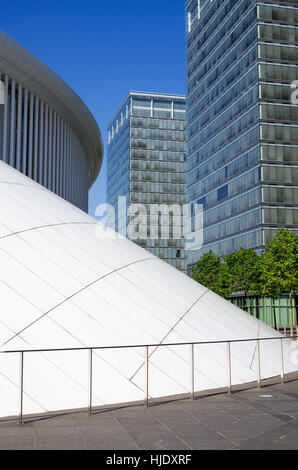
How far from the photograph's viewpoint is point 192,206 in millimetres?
92125

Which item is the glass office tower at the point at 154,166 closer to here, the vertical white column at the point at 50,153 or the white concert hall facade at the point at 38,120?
the white concert hall facade at the point at 38,120

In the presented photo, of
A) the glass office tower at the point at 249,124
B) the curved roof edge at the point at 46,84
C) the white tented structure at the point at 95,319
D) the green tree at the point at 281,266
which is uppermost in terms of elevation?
the glass office tower at the point at 249,124

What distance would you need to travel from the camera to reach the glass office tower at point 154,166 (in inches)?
5054

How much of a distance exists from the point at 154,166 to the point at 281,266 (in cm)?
9044

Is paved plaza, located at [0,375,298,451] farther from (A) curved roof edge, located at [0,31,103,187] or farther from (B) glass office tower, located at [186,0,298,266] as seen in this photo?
(B) glass office tower, located at [186,0,298,266]

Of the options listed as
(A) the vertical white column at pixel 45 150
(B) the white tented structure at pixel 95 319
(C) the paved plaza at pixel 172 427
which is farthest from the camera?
(A) the vertical white column at pixel 45 150

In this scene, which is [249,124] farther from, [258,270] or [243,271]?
[258,270]

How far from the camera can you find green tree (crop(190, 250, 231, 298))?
5791 centimetres

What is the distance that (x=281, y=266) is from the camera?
4625cm

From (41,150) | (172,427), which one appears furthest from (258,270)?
(172,427)

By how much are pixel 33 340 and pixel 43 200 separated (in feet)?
22.2

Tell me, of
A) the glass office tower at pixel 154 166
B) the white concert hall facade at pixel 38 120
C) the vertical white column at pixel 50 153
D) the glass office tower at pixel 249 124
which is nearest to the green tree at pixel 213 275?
the glass office tower at pixel 249 124

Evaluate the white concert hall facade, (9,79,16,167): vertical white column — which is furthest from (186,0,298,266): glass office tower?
(9,79,16,167): vertical white column

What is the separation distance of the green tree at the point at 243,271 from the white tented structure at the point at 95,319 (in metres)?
39.9
